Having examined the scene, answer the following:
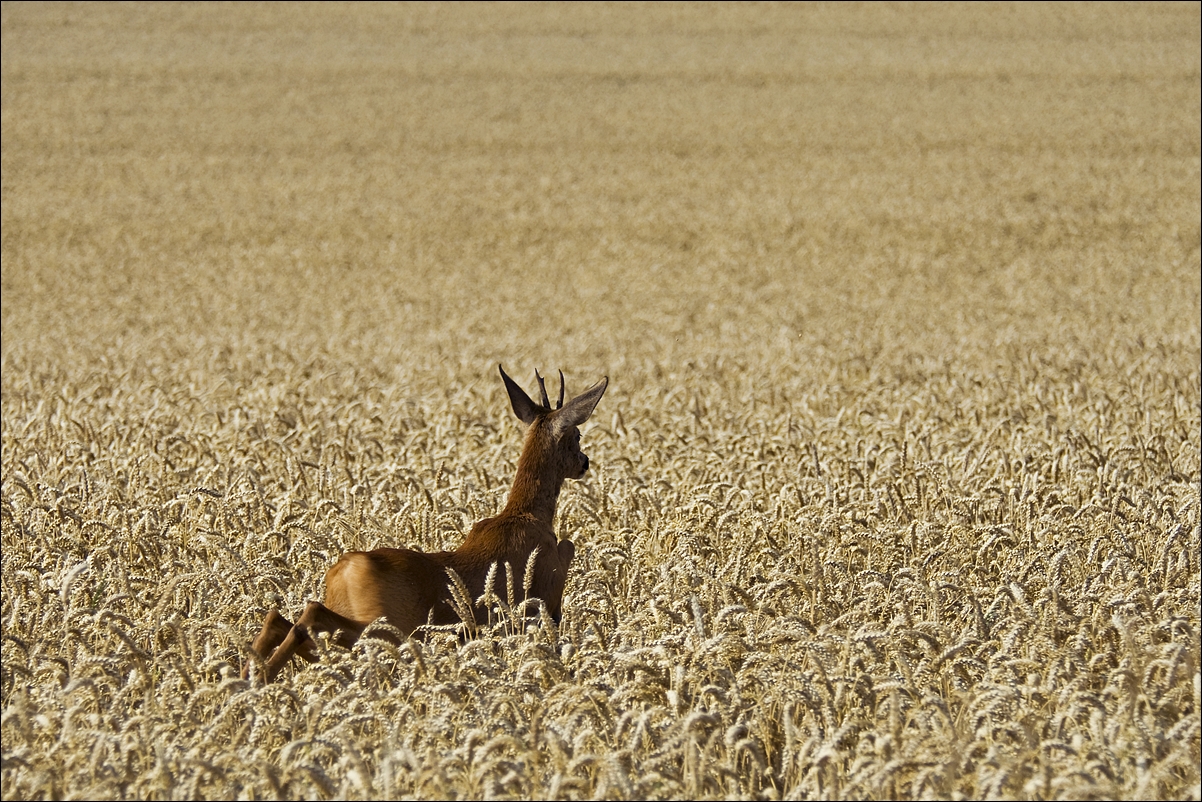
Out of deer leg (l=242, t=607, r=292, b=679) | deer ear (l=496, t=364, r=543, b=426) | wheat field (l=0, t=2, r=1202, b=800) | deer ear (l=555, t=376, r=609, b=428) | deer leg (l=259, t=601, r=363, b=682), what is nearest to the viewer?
wheat field (l=0, t=2, r=1202, b=800)

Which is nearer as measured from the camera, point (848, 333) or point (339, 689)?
point (339, 689)

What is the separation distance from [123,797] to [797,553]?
2841 millimetres

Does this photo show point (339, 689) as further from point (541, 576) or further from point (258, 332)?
point (258, 332)

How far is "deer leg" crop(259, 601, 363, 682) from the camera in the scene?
338cm

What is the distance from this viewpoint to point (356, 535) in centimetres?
489

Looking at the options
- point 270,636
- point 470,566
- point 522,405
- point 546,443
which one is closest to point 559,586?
point 470,566

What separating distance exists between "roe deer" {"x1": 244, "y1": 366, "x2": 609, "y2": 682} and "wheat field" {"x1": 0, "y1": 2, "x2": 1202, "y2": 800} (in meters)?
0.13

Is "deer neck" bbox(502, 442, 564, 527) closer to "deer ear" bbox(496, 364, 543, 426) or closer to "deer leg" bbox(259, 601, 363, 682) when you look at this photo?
"deer ear" bbox(496, 364, 543, 426)

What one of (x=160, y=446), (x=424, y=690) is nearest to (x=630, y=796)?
(x=424, y=690)

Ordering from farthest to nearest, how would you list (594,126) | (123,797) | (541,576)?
(594,126)
(541,576)
(123,797)

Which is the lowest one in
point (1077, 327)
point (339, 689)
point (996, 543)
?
point (1077, 327)

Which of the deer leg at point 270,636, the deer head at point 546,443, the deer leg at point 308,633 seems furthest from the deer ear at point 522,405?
the deer leg at point 270,636

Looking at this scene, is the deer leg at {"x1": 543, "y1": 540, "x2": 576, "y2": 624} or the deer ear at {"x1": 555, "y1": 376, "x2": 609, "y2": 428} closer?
the deer ear at {"x1": 555, "y1": 376, "x2": 609, "y2": 428}

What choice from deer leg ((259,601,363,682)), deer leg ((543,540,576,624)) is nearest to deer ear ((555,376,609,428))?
deer leg ((543,540,576,624))
